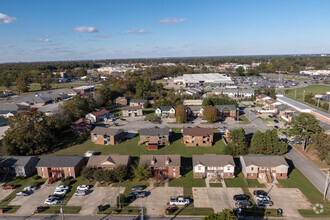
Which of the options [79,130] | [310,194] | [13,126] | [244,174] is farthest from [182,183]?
[13,126]

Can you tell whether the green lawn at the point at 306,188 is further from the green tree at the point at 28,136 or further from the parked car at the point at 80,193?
the green tree at the point at 28,136

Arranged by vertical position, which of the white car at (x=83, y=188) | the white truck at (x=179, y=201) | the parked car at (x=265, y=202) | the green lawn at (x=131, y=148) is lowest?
the parked car at (x=265, y=202)

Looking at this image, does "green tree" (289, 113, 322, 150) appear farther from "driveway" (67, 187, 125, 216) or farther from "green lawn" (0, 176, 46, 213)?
"green lawn" (0, 176, 46, 213)

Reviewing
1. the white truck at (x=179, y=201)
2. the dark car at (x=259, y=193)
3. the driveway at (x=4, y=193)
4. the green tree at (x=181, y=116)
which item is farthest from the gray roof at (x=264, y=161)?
the driveway at (x=4, y=193)

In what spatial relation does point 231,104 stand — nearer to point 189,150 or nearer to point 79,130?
point 189,150

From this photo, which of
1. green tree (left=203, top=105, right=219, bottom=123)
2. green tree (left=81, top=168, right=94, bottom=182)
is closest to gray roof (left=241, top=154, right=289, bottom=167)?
green tree (left=81, top=168, right=94, bottom=182)

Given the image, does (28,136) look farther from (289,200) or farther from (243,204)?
(289,200)
